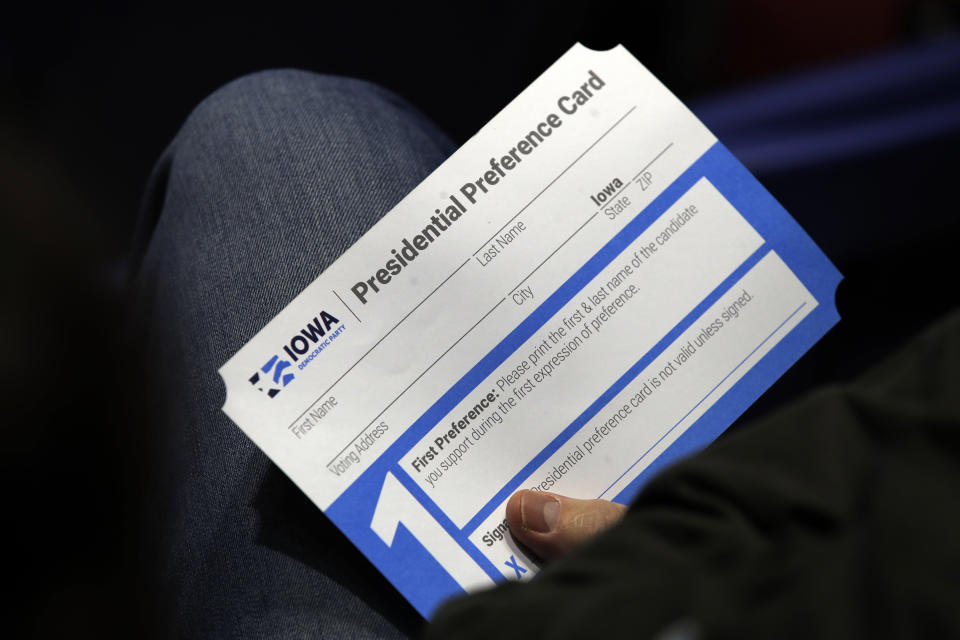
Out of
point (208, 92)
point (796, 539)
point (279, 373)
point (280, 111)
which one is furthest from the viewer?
point (208, 92)

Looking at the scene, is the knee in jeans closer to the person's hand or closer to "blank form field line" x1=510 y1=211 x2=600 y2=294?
"blank form field line" x1=510 y1=211 x2=600 y2=294

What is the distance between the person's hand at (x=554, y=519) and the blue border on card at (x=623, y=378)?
1cm

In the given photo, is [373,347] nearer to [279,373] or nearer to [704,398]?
[279,373]

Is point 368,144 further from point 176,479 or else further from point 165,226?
point 176,479

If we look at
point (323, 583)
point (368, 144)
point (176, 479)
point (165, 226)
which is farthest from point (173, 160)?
point (323, 583)

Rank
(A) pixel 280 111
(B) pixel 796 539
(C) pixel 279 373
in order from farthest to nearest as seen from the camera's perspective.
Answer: (A) pixel 280 111, (C) pixel 279 373, (B) pixel 796 539

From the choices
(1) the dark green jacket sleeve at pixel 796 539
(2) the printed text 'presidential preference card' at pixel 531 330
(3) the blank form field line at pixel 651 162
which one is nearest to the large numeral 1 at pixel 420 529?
(2) the printed text 'presidential preference card' at pixel 531 330

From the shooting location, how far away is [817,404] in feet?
0.98

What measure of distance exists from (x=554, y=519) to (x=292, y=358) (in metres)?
0.18

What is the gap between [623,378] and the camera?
458 mm

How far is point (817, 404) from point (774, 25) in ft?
3.83

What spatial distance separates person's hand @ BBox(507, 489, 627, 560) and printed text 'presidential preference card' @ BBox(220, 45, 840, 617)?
0.01 m

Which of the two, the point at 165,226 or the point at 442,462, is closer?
the point at 442,462

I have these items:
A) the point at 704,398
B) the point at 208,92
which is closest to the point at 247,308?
the point at 704,398
